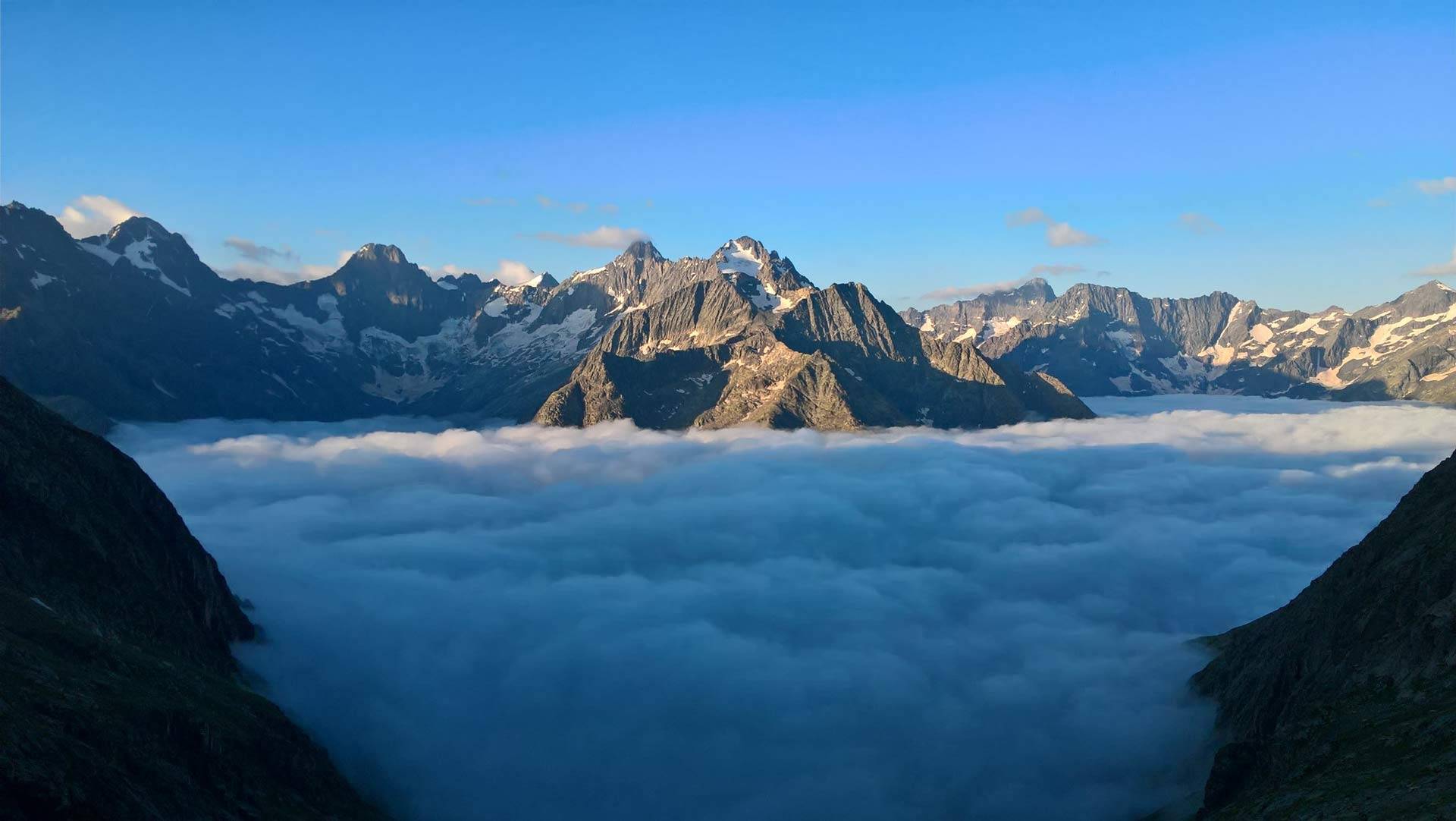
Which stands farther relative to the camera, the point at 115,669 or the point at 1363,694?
the point at 115,669

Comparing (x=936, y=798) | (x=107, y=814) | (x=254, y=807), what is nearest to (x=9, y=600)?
(x=254, y=807)

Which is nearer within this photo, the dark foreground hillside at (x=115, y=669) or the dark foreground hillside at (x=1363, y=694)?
the dark foreground hillside at (x=1363, y=694)

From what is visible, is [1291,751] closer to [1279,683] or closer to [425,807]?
[1279,683]

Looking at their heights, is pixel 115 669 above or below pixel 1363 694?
above

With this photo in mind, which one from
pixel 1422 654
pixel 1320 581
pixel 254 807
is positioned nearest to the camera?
pixel 1422 654

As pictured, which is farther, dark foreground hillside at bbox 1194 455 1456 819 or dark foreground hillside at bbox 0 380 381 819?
dark foreground hillside at bbox 0 380 381 819
